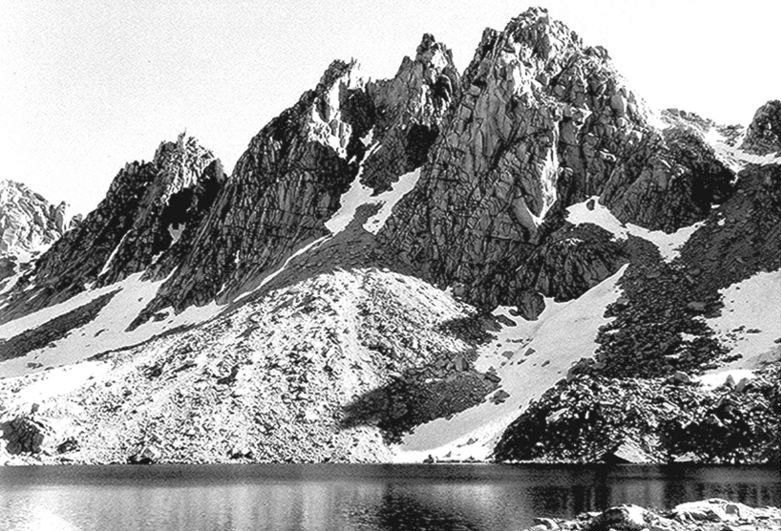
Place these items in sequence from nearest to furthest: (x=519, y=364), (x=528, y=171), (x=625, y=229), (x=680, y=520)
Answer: (x=680, y=520)
(x=519, y=364)
(x=625, y=229)
(x=528, y=171)

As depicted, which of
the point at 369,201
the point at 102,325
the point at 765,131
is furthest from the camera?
the point at 102,325

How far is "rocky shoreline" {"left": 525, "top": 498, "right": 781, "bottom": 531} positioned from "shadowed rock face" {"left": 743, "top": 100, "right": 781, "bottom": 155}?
378ft

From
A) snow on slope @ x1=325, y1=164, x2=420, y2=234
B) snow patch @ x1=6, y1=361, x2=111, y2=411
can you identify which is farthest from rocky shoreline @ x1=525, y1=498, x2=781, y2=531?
snow on slope @ x1=325, y1=164, x2=420, y2=234

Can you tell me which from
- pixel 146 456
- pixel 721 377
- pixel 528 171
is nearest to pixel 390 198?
pixel 528 171

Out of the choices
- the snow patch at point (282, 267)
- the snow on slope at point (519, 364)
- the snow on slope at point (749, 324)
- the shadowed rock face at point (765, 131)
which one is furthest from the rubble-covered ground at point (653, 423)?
the shadowed rock face at point (765, 131)

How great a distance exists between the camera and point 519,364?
120000mm

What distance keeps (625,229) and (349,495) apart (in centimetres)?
8659

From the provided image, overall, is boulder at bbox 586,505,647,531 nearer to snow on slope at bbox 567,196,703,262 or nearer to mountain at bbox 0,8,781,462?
mountain at bbox 0,8,781,462

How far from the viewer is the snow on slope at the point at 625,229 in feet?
432

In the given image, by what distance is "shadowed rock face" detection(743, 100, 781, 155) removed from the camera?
147000 millimetres

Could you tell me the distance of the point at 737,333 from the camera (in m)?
107

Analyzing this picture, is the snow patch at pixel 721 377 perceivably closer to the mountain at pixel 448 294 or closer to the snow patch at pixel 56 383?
the mountain at pixel 448 294

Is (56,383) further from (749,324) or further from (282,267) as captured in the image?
(749,324)

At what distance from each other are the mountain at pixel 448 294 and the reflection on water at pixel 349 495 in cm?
1392
